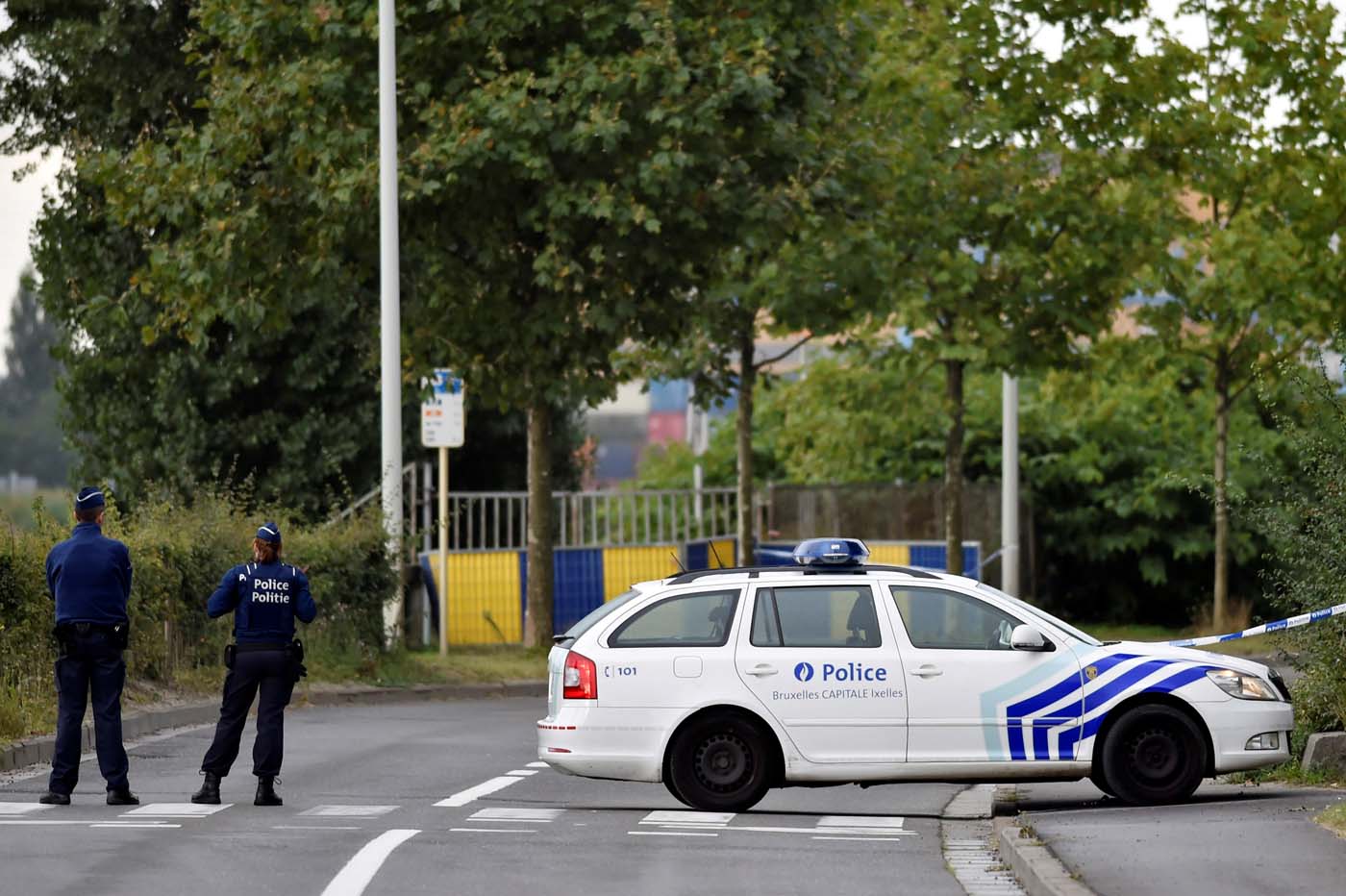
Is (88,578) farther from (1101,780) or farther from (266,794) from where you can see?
(1101,780)

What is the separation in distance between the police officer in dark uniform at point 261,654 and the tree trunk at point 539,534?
12442 mm

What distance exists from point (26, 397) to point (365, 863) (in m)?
154

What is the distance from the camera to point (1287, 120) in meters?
29.1

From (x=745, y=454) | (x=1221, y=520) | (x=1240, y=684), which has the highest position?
(x=745, y=454)

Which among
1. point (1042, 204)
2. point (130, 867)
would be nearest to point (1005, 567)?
point (1042, 204)

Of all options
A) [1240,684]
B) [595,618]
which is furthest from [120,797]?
[1240,684]

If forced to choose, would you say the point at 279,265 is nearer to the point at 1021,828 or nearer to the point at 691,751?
the point at 691,751

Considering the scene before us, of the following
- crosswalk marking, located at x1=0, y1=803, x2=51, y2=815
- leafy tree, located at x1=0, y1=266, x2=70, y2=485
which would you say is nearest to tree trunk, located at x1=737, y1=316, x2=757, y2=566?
crosswalk marking, located at x1=0, y1=803, x2=51, y2=815

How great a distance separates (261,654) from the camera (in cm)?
1318

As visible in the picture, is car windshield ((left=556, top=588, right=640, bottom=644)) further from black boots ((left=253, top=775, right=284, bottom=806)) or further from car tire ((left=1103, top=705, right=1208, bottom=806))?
car tire ((left=1103, top=705, right=1208, bottom=806))

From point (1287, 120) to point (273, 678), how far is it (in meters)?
19.6

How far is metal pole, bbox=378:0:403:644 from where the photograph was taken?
75.5 feet

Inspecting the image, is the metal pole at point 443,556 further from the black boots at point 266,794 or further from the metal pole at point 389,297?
the black boots at point 266,794

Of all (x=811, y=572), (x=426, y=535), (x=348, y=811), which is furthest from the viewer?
(x=426, y=535)
